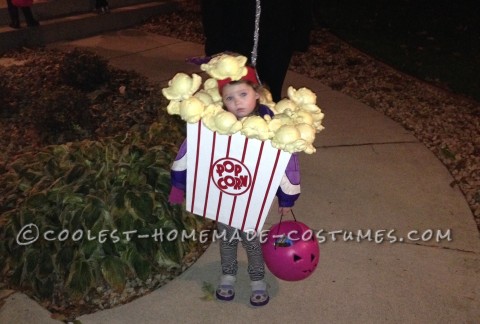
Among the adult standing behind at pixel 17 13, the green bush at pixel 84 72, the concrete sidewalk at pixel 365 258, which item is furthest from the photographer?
the adult standing behind at pixel 17 13

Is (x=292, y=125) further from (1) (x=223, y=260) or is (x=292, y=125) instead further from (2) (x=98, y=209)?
(2) (x=98, y=209)

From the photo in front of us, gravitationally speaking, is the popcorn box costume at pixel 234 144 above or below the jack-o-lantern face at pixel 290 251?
above

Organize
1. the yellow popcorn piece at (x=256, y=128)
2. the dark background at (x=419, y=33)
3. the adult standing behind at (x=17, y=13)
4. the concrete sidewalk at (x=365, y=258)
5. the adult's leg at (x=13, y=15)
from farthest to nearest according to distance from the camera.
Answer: the dark background at (x=419, y=33), the adult's leg at (x=13, y=15), the adult standing behind at (x=17, y=13), the concrete sidewalk at (x=365, y=258), the yellow popcorn piece at (x=256, y=128)

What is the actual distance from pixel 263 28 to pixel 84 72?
260 centimetres

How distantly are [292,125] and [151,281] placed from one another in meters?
1.32

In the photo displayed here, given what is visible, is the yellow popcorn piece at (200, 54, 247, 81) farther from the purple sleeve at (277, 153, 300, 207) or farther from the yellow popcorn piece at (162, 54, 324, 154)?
the purple sleeve at (277, 153, 300, 207)

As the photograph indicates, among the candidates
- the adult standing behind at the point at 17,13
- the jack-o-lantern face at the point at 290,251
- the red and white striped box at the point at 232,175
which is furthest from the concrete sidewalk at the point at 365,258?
the adult standing behind at the point at 17,13

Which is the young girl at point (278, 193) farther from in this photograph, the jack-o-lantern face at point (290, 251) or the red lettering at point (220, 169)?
→ the red lettering at point (220, 169)

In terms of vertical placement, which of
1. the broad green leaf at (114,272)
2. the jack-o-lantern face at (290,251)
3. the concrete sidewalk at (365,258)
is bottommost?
the concrete sidewalk at (365,258)

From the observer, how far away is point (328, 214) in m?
3.48

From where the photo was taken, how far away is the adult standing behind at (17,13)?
6425 millimetres

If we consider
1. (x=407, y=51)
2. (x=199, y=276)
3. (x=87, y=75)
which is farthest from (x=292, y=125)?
(x=407, y=51)

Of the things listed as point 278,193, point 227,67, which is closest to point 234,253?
point 278,193

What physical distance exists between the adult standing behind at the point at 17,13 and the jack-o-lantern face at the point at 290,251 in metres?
5.29
